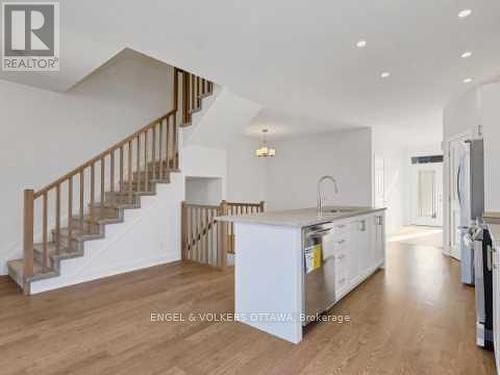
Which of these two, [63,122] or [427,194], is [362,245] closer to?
[63,122]

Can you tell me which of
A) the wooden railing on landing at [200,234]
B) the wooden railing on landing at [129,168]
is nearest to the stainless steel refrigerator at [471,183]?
the wooden railing on landing at [200,234]

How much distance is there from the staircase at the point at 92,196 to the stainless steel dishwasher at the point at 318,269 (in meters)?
2.83

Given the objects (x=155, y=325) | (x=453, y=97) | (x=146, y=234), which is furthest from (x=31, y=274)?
(x=453, y=97)

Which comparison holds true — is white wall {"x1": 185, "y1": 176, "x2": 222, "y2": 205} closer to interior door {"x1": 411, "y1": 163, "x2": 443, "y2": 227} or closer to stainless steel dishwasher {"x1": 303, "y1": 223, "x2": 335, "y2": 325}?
stainless steel dishwasher {"x1": 303, "y1": 223, "x2": 335, "y2": 325}

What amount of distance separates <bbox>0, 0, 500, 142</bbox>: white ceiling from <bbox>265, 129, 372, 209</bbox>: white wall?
7.80 feet

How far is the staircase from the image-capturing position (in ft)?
11.7

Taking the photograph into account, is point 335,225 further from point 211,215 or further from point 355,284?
point 211,215

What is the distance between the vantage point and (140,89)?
5691 mm

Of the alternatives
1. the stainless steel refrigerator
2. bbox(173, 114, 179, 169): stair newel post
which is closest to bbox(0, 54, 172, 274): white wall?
bbox(173, 114, 179, 169): stair newel post

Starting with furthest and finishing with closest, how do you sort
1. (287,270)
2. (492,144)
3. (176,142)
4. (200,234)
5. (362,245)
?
(176,142), (200,234), (362,245), (492,144), (287,270)

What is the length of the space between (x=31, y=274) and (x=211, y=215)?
2492 millimetres

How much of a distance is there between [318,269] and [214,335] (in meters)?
1.05

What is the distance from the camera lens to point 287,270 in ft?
7.87

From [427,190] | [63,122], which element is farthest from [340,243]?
[427,190]
